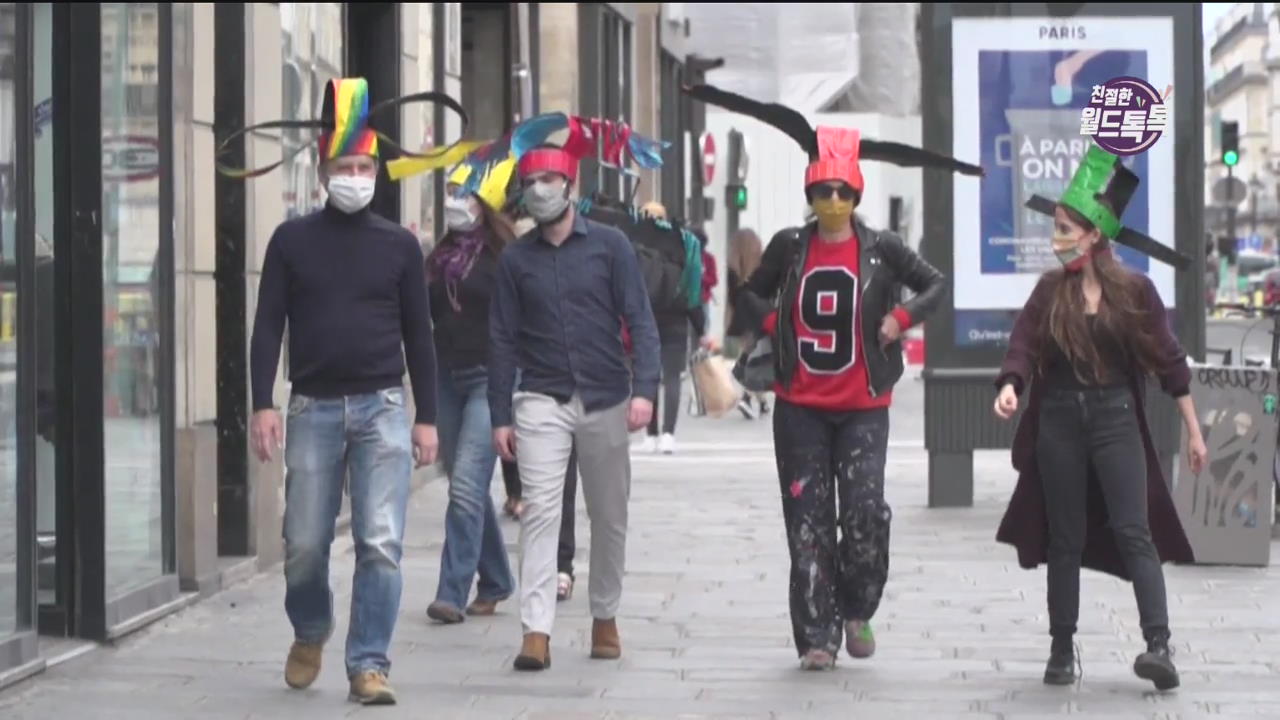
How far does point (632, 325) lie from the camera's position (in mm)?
8438

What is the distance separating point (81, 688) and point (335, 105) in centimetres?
203

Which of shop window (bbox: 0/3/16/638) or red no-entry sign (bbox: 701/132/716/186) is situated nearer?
shop window (bbox: 0/3/16/638)

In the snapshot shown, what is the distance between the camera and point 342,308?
7.73 metres

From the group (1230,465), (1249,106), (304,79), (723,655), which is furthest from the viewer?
(1249,106)

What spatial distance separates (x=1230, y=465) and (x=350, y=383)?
198 inches

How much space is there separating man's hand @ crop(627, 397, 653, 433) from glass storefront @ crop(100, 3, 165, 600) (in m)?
2.06

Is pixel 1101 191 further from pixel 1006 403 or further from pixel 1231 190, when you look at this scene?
pixel 1231 190

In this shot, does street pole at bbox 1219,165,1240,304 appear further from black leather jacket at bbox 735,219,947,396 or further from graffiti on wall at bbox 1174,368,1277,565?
black leather jacket at bbox 735,219,947,396

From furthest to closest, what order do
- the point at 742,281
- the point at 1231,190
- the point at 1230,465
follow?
the point at 1231,190, the point at 742,281, the point at 1230,465

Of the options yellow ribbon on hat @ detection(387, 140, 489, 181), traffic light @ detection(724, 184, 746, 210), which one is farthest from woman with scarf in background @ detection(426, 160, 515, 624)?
traffic light @ detection(724, 184, 746, 210)

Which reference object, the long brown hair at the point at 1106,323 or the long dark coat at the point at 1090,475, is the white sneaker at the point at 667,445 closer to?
the long dark coat at the point at 1090,475

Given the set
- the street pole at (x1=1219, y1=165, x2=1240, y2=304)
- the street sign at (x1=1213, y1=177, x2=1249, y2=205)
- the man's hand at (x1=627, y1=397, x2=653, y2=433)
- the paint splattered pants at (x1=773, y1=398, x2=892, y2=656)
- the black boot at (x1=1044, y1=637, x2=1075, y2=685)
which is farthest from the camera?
the street pole at (x1=1219, y1=165, x2=1240, y2=304)

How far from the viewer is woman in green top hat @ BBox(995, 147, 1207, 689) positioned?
310 inches

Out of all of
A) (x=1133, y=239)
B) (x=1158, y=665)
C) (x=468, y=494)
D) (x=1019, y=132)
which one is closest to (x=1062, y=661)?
(x=1158, y=665)
